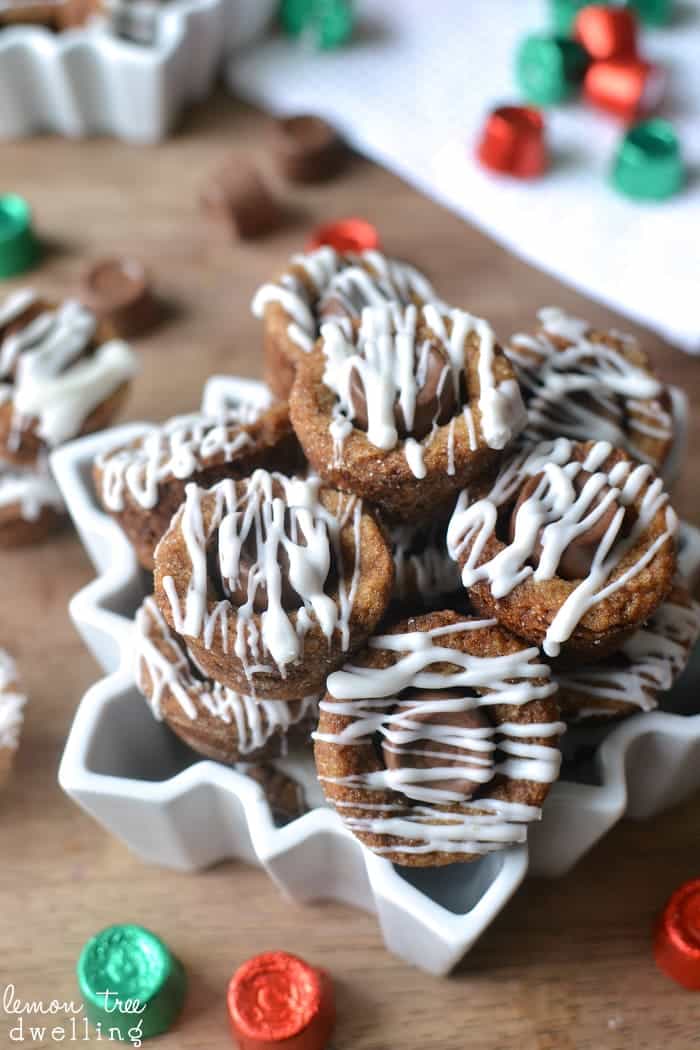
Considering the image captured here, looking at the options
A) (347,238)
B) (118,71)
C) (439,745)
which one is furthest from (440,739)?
(118,71)

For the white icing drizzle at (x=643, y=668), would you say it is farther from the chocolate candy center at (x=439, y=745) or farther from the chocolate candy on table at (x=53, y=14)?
the chocolate candy on table at (x=53, y=14)

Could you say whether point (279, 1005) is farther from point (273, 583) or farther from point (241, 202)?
point (241, 202)

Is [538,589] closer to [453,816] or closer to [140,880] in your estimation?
[453,816]

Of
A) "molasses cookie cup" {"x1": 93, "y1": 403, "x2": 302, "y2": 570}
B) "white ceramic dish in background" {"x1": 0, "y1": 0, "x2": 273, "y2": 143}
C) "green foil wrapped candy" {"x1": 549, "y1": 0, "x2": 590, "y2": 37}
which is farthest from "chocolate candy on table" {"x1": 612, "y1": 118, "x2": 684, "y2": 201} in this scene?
"molasses cookie cup" {"x1": 93, "y1": 403, "x2": 302, "y2": 570}

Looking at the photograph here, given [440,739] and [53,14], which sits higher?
[53,14]

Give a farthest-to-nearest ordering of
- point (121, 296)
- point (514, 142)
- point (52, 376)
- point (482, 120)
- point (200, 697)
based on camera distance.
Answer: point (482, 120) → point (514, 142) → point (121, 296) → point (52, 376) → point (200, 697)

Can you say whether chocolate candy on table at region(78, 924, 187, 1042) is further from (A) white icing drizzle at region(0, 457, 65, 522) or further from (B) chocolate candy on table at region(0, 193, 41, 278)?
(B) chocolate candy on table at region(0, 193, 41, 278)

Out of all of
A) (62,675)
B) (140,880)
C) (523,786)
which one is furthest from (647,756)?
(62,675)
